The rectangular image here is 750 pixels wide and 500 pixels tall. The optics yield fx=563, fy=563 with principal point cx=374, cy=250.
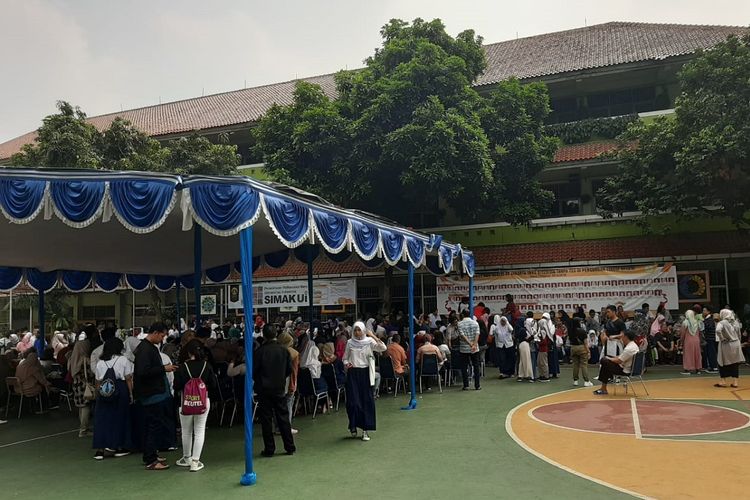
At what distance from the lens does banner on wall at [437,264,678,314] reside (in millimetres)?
16078

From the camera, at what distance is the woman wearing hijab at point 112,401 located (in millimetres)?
6809

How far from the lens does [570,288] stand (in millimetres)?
16969

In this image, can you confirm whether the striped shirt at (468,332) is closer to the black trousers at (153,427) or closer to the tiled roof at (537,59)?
the black trousers at (153,427)

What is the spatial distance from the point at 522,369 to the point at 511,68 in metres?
14.8

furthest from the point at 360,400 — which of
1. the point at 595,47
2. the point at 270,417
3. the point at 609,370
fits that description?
the point at 595,47

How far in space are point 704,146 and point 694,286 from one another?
411 centimetres

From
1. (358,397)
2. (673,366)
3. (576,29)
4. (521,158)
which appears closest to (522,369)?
(673,366)

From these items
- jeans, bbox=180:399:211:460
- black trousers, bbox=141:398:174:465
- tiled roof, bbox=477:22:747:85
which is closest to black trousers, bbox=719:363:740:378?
jeans, bbox=180:399:211:460

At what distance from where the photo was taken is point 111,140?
1875 cm

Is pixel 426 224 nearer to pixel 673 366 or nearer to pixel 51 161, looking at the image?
pixel 673 366

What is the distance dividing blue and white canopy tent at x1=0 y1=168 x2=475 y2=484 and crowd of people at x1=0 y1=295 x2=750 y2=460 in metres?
0.78

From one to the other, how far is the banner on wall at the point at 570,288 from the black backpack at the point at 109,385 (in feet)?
38.5

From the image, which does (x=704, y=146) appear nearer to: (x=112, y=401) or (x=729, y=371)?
(x=729, y=371)

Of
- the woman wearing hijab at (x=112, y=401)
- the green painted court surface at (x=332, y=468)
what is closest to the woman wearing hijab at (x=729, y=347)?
the green painted court surface at (x=332, y=468)
